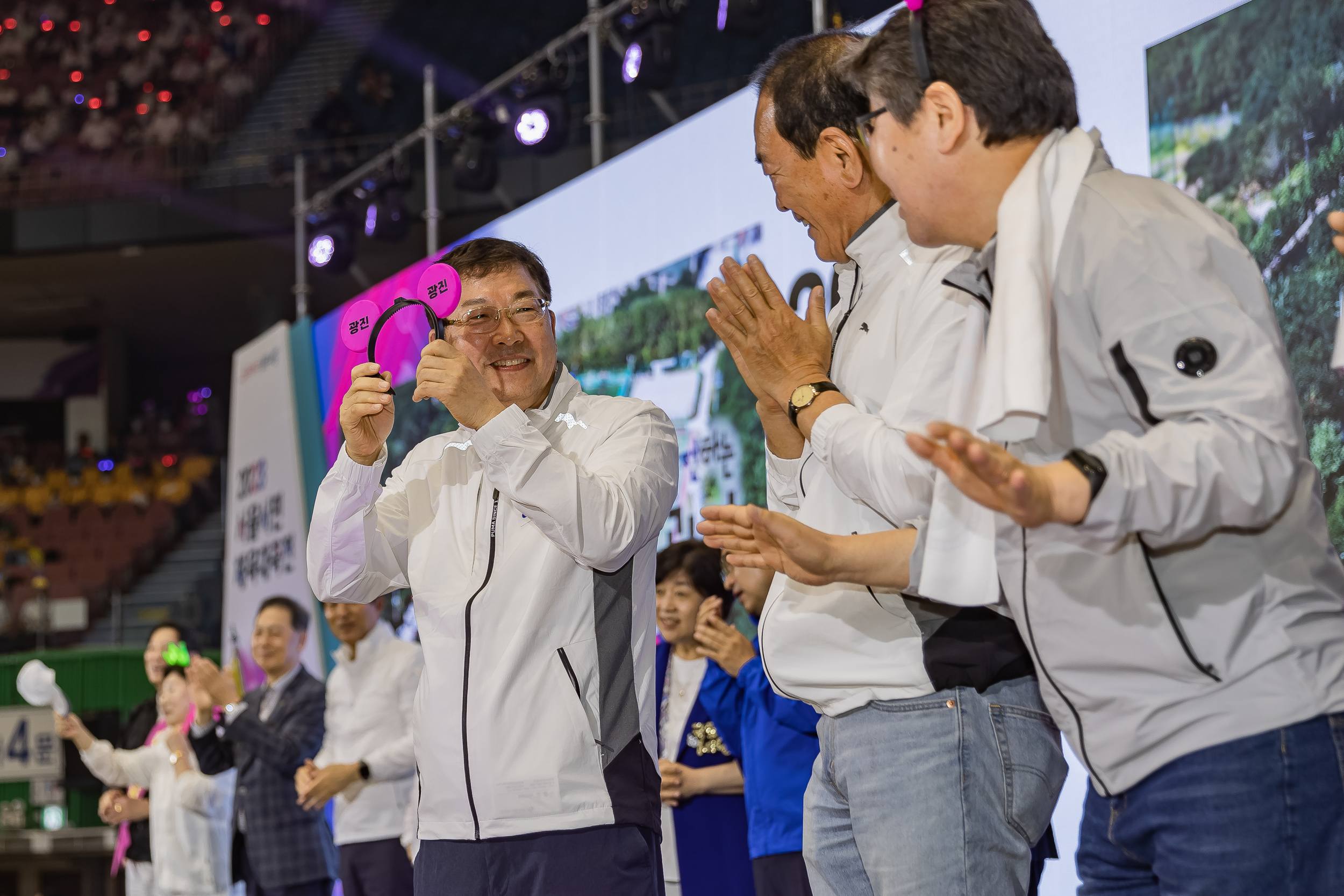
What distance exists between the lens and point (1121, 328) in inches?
46.9

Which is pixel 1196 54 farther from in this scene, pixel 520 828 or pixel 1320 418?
pixel 520 828

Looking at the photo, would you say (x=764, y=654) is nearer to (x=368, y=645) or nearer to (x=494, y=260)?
(x=494, y=260)

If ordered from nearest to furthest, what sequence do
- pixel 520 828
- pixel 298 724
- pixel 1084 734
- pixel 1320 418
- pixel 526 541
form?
Result: pixel 1084 734 < pixel 520 828 < pixel 526 541 < pixel 1320 418 < pixel 298 724

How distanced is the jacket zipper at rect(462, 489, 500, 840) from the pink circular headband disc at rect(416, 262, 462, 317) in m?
0.37

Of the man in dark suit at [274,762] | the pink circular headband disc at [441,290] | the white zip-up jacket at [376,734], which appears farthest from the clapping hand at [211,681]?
the pink circular headband disc at [441,290]

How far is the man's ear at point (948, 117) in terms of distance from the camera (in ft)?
4.39

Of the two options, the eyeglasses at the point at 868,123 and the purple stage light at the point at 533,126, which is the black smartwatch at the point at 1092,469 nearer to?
the eyeglasses at the point at 868,123

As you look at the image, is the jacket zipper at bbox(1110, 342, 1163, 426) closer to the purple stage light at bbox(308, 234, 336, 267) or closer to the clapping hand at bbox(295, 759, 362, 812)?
the clapping hand at bbox(295, 759, 362, 812)

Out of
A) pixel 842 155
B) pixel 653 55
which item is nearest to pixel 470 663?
pixel 842 155

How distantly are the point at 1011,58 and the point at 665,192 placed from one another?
13.4ft

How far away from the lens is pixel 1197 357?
3.78ft

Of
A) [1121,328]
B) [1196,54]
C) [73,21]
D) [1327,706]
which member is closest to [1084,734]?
[1327,706]

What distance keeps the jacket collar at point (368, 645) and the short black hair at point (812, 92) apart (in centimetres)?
338

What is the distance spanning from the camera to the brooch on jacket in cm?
348
